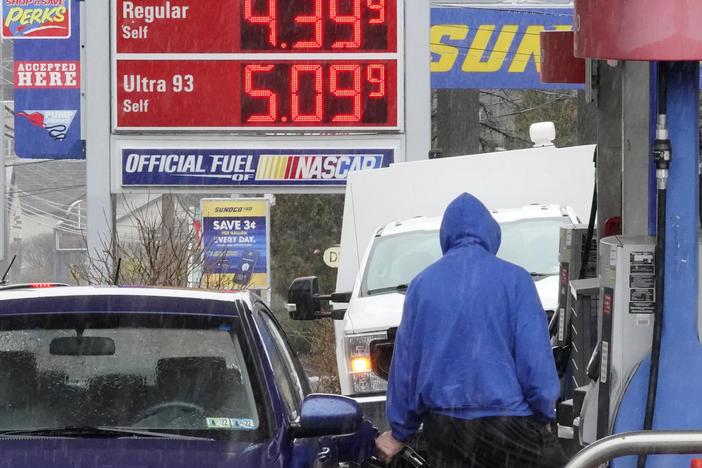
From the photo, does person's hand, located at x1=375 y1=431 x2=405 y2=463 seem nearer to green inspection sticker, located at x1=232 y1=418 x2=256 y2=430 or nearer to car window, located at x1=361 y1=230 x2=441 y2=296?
green inspection sticker, located at x1=232 y1=418 x2=256 y2=430

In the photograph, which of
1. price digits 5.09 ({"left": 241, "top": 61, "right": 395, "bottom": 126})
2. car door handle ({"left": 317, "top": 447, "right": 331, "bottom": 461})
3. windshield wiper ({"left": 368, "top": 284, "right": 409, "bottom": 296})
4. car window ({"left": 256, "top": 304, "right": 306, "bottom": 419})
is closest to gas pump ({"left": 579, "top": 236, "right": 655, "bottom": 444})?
car door handle ({"left": 317, "top": 447, "right": 331, "bottom": 461})

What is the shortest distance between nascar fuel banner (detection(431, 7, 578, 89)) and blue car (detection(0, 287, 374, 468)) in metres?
17.0

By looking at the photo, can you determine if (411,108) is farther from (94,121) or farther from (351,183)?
(94,121)

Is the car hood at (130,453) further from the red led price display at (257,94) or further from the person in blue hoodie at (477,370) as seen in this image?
the red led price display at (257,94)

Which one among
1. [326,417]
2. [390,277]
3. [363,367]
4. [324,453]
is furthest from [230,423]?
[390,277]

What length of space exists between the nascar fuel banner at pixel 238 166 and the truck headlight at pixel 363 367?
4.49m

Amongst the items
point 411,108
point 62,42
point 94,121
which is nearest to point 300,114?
point 411,108

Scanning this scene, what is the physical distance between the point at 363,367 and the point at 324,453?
411 cm

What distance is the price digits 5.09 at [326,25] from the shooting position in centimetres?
1361

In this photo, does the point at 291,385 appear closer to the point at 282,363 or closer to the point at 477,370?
the point at 282,363

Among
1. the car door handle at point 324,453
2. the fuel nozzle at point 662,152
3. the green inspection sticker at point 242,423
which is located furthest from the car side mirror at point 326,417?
the fuel nozzle at point 662,152

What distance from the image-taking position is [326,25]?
44.8 ft

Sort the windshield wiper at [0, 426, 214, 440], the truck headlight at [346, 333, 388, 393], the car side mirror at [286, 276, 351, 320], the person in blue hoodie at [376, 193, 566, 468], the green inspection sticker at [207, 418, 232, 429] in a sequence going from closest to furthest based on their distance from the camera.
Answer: the windshield wiper at [0, 426, 214, 440]
the green inspection sticker at [207, 418, 232, 429]
the person in blue hoodie at [376, 193, 566, 468]
the truck headlight at [346, 333, 388, 393]
the car side mirror at [286, 276, 351, 320]

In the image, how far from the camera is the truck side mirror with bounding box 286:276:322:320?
1109cm
